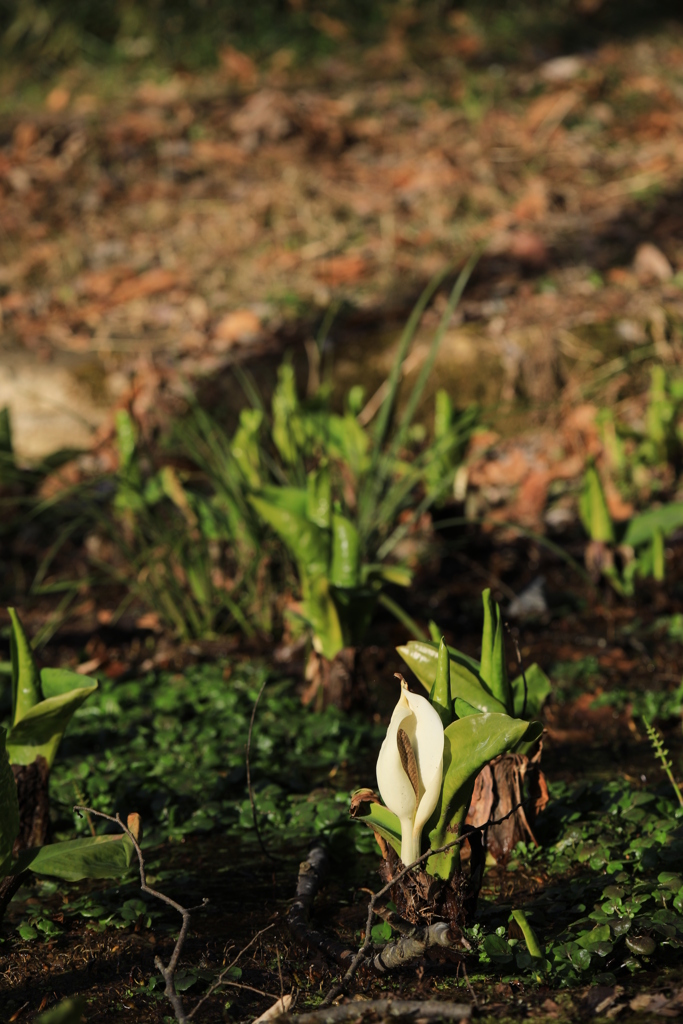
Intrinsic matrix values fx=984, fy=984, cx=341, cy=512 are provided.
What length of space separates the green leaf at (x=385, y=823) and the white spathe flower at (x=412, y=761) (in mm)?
72

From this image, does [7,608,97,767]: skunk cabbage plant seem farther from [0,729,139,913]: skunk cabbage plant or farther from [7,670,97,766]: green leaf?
[0,729,139,913]: skunk cabbage plant

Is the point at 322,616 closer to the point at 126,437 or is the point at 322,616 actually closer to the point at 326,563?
the point at 326,563

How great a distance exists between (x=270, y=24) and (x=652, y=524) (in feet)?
23.5

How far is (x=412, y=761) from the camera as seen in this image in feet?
4.68

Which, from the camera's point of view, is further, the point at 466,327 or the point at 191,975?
the point at 466,327

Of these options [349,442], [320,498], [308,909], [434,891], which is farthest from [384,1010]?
[349,442]

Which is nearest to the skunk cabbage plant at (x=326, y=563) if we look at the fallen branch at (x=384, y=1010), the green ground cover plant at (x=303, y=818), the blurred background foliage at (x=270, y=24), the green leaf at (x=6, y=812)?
the green ground cover plant at (x=303, y=818)

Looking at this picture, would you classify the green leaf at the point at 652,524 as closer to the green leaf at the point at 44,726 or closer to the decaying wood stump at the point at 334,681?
the decaying wood stump at the point at 334,681

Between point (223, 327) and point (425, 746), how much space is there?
11.0 feet

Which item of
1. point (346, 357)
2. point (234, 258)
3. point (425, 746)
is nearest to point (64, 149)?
point (234, 258)

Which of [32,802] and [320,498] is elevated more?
[320,498]

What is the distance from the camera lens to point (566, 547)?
10.7 ft

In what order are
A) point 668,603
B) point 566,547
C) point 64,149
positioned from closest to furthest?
point 668,603 < point 566,547 < point 64,149

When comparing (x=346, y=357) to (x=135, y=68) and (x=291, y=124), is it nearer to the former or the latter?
(x=291, y=124)
